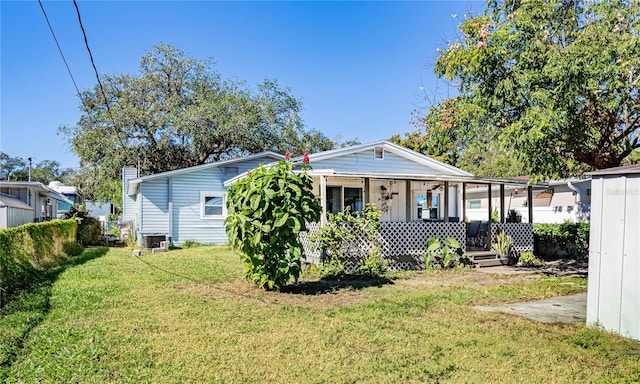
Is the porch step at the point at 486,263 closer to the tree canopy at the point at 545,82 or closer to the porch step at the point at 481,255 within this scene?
the porch step at the point at 481,255

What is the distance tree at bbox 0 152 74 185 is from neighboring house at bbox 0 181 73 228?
25843mm

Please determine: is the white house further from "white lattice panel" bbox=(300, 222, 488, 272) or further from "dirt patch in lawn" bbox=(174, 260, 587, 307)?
"dirt patch in lawn" bbox=(174, 260, 587, 307)

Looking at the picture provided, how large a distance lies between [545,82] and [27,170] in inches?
2543

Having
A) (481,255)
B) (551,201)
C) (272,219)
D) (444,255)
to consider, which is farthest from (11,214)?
(551,201)

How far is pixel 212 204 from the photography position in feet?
61.7

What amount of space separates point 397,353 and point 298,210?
3701mm

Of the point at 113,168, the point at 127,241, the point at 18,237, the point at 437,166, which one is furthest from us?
the point at 113,168

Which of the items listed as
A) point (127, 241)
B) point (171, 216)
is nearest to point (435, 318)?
point (171, 216)

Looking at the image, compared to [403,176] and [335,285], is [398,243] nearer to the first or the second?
[403,176]

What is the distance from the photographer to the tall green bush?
25.4ft

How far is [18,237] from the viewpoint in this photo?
29.2 ft

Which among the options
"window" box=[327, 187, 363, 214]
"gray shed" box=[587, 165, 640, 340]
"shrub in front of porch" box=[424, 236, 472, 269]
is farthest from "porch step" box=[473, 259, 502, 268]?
"gray shed" box=[587, 165, 640, 340]

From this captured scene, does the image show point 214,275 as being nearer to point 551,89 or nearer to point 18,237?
point 18,237

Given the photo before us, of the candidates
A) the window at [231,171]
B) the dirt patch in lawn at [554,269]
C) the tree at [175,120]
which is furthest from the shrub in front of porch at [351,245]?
the tree at [175,120]
